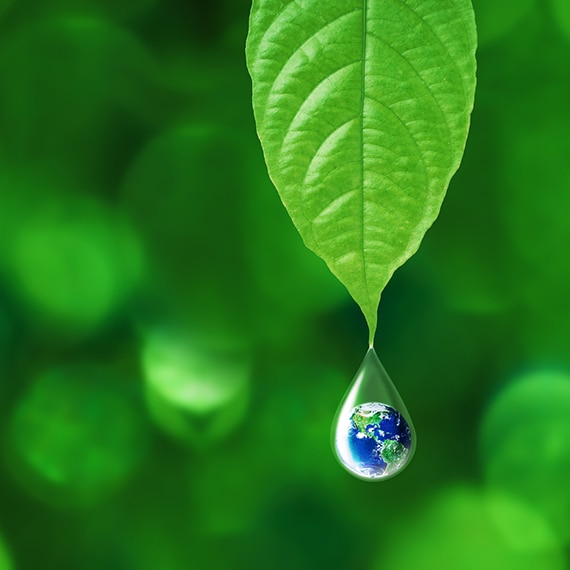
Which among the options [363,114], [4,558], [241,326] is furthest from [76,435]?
[363,114]

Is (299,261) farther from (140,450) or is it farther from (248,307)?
(140,450)

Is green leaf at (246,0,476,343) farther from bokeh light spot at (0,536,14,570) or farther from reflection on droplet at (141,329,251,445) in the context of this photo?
bokeh light spot at (0,536,14,570)

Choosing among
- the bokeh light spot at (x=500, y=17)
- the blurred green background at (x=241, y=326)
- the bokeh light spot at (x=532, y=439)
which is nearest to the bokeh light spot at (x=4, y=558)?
the blurred green background at (x=241, y=326)

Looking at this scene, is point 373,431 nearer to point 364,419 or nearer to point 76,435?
point 364,419

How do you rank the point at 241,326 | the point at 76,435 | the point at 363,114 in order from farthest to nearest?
the point at 76,435
the point at 241,326
the point at 363,114

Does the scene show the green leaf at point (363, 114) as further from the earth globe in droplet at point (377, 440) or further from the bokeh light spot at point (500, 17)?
the bokeh light spot at point (500, 17)

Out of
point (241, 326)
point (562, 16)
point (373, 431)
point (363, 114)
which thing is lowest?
point (241, 326)

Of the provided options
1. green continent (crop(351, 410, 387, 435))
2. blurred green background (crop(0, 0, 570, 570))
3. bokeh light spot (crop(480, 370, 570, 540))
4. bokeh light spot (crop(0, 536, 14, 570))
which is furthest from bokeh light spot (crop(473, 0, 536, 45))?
bokeh light spot (crop(0, 536, 14, 570))
